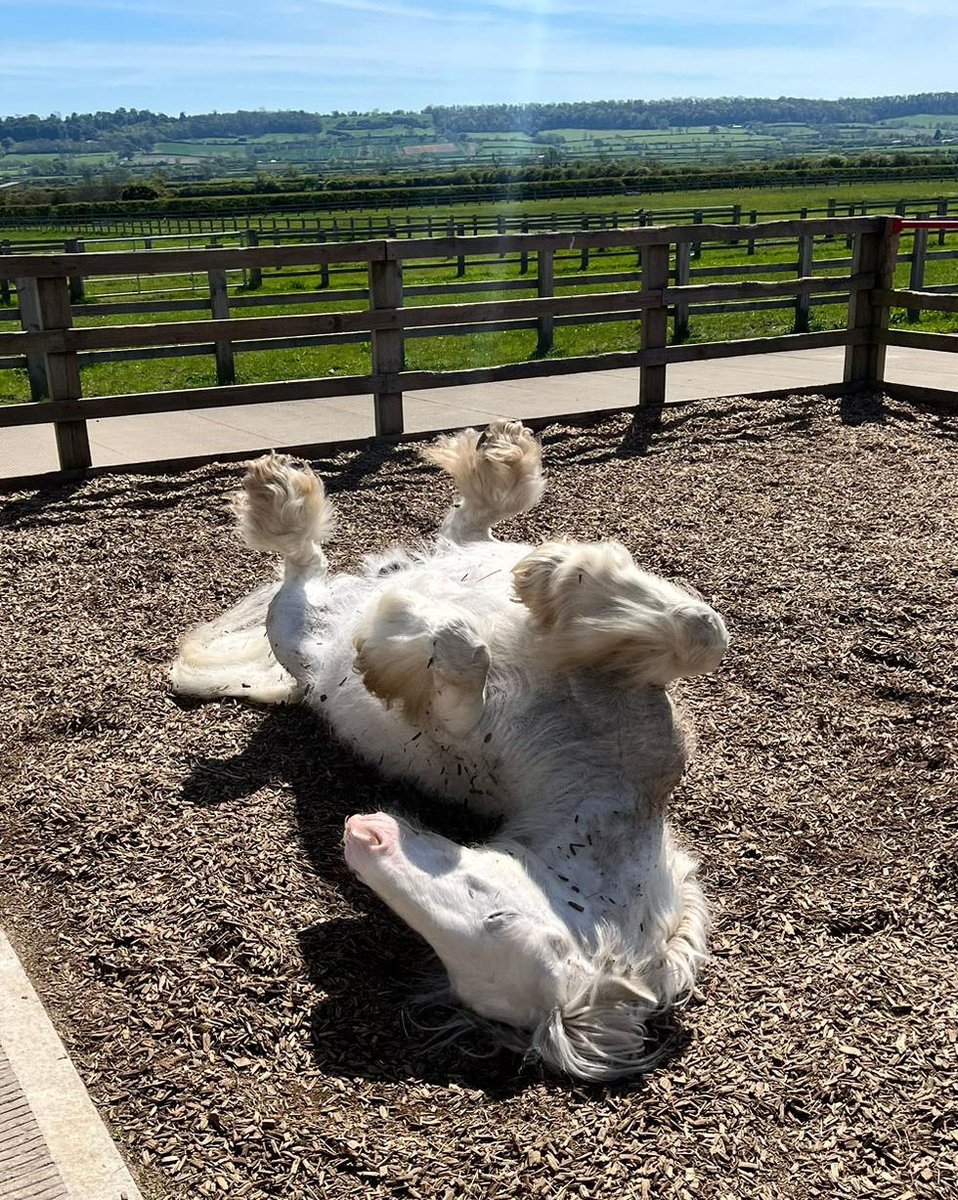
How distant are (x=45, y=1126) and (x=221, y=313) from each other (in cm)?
1132

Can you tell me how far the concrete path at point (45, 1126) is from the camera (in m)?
2.13

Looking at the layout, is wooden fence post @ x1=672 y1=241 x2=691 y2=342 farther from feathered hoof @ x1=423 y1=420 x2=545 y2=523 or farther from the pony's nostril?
the pony's nostril

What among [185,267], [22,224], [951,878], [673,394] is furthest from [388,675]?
[22,224]

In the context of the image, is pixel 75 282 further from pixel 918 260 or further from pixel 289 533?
pixel 289 533

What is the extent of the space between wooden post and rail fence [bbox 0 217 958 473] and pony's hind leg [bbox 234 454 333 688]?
3485 mm

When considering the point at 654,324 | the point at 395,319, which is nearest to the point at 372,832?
the point at 395,319

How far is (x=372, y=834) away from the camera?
246cm

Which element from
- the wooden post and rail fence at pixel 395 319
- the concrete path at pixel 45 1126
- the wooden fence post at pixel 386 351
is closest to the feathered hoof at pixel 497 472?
the concrete path at pixel 45 1126

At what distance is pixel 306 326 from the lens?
27.8 ft

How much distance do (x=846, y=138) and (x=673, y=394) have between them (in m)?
188

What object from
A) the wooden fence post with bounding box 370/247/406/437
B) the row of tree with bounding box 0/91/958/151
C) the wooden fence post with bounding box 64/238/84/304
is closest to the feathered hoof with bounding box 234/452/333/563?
the wooden fence post with bounding box 370/247/406/437

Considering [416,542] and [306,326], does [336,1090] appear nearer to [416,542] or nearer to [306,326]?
[416,542]

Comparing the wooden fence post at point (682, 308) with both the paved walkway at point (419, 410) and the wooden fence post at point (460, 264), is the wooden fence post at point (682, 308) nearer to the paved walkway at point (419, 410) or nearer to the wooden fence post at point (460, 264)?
the paved walkway at point (419, 410)

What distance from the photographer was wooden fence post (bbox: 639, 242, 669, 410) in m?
9.43
